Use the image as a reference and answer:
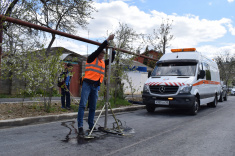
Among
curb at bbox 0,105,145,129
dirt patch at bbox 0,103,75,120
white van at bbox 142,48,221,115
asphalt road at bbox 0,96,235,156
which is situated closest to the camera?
asphalt road at bbox 0,96,235,156

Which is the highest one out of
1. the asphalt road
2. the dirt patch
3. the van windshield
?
the van windshield

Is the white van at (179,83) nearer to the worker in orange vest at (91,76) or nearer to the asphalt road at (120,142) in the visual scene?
the asphalt road at (120,142)

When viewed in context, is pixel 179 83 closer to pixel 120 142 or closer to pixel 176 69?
pixel 176 69

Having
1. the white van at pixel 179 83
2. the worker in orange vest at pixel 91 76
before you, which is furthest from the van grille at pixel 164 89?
the worker in orange vest at pixel 91 76

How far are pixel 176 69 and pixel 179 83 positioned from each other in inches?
48.9

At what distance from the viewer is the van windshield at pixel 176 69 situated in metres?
9.66

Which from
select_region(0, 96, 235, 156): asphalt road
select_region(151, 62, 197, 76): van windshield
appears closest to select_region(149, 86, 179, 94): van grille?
select_region(151, 62, 197, 76): van windshield

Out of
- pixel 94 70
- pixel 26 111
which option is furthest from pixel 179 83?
pixel 26 111

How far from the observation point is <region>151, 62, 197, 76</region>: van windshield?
31.7ft

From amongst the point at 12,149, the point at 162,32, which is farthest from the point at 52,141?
the point at 162,32

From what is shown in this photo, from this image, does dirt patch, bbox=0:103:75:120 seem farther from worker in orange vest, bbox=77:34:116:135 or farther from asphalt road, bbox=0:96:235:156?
worker in orange vest, bbox=77:34:116:135

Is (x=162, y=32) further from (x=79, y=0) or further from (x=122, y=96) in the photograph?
(x=122, y=96)

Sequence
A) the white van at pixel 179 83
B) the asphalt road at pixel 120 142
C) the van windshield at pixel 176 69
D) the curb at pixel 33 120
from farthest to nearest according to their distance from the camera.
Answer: the van windshield at pixel 176 69
the white van at pixel 179 83
the curb at pixel 33 120
the asphalt road at pixel 120 142

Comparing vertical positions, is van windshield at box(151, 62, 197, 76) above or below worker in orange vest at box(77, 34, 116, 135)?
above
